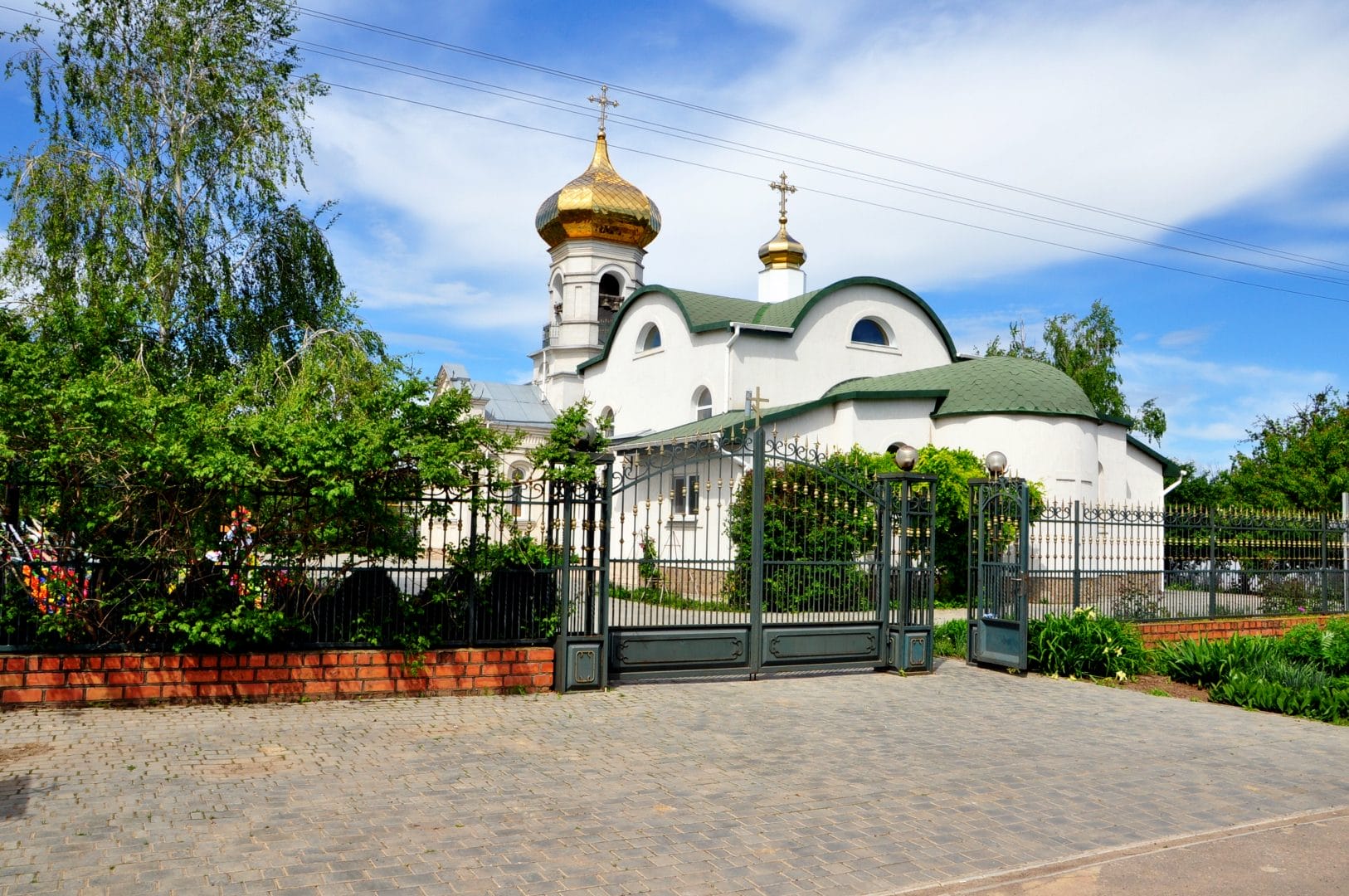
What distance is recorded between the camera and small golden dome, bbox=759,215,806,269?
31.0 m

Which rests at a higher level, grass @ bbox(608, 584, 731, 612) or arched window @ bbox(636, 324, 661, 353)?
arched window @ bbox(636, 324, 661, 353)

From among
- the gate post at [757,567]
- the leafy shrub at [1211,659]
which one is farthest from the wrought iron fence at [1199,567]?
the gate post at [757,567]

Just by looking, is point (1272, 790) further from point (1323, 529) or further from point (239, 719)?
point (1323, 529)

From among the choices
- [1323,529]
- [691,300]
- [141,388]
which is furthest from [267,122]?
[1323,529]

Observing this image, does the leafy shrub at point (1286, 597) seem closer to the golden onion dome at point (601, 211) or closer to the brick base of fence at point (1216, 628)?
the brick base of fence at point (1216, 628)

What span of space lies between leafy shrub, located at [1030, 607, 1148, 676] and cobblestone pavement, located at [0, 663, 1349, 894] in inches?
86.1

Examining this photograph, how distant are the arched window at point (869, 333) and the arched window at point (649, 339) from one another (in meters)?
5.14

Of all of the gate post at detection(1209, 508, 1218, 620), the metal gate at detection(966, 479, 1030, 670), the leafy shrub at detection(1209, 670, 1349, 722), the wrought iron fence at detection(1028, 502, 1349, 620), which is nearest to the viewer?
the leafy shrub at detection(1209, 670, 1349, 722)

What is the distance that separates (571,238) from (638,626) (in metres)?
24.8

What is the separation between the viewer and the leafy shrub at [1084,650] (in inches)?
474

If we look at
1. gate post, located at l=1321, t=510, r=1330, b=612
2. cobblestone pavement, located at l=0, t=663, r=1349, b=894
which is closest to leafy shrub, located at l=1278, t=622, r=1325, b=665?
cobblestone pavement, located at l=0, t=663, r=1349, b=894

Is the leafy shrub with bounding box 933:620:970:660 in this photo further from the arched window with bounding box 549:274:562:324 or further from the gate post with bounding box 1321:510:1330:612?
A: the arched window with bounding box 549:274:562:324

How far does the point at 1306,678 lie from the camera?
1050 cm

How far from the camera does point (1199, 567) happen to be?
14828 mm
